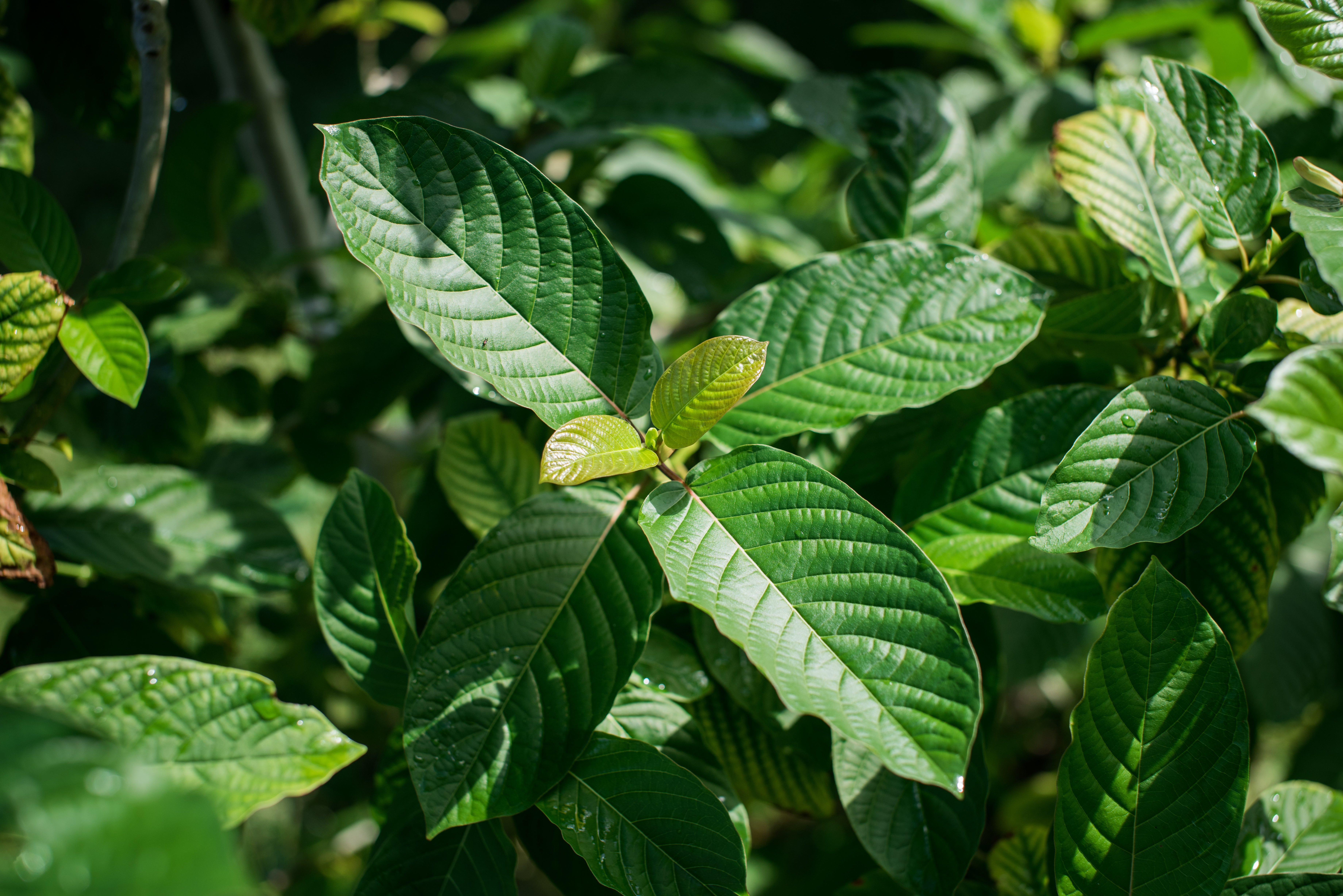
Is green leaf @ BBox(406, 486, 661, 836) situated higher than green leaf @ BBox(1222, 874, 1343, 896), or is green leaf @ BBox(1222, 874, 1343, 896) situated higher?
green leaf @ BBox(406, 486, 661, 836)

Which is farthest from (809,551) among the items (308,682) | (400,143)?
(308,682)

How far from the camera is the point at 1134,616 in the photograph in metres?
0.73

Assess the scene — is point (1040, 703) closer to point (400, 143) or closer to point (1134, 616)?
point (1134, 616)

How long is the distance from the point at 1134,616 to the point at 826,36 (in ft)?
12.0

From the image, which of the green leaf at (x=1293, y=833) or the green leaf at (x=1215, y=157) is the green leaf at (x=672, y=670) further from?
the green leaf at (x=1215, y=157)

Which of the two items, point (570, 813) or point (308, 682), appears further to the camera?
point (308, 682)

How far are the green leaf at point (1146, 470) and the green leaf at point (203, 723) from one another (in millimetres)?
685

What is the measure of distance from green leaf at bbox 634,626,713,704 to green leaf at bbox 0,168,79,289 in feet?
2.60

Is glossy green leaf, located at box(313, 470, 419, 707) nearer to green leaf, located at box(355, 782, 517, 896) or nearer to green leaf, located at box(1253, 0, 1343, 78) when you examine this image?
green leaf, located at box(355, 782, 517, 896)

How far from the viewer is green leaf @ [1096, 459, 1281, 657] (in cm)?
84

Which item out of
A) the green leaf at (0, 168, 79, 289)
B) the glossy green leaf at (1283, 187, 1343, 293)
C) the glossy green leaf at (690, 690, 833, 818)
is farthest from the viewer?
the glossy green leaf at (690, 690, 833, 818)

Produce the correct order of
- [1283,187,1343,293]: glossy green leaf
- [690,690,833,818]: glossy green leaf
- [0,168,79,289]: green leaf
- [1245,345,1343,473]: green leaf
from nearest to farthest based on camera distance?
[1245,345,1343,473]: green leaf, [1283,187,1343,293]: glossy green leaf, [0,168,79,289]: green leaf, [690,690,833,818]: glossy green leaf

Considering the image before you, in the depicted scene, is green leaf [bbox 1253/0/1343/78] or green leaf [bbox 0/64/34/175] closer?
green leaf [bbox 1253/0/1343/78]

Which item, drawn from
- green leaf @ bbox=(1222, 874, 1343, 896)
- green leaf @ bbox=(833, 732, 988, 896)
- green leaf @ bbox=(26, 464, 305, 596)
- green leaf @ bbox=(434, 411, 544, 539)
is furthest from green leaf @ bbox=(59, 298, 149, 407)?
green leaf @ bbox=(1222, 874, 1343, 896)
